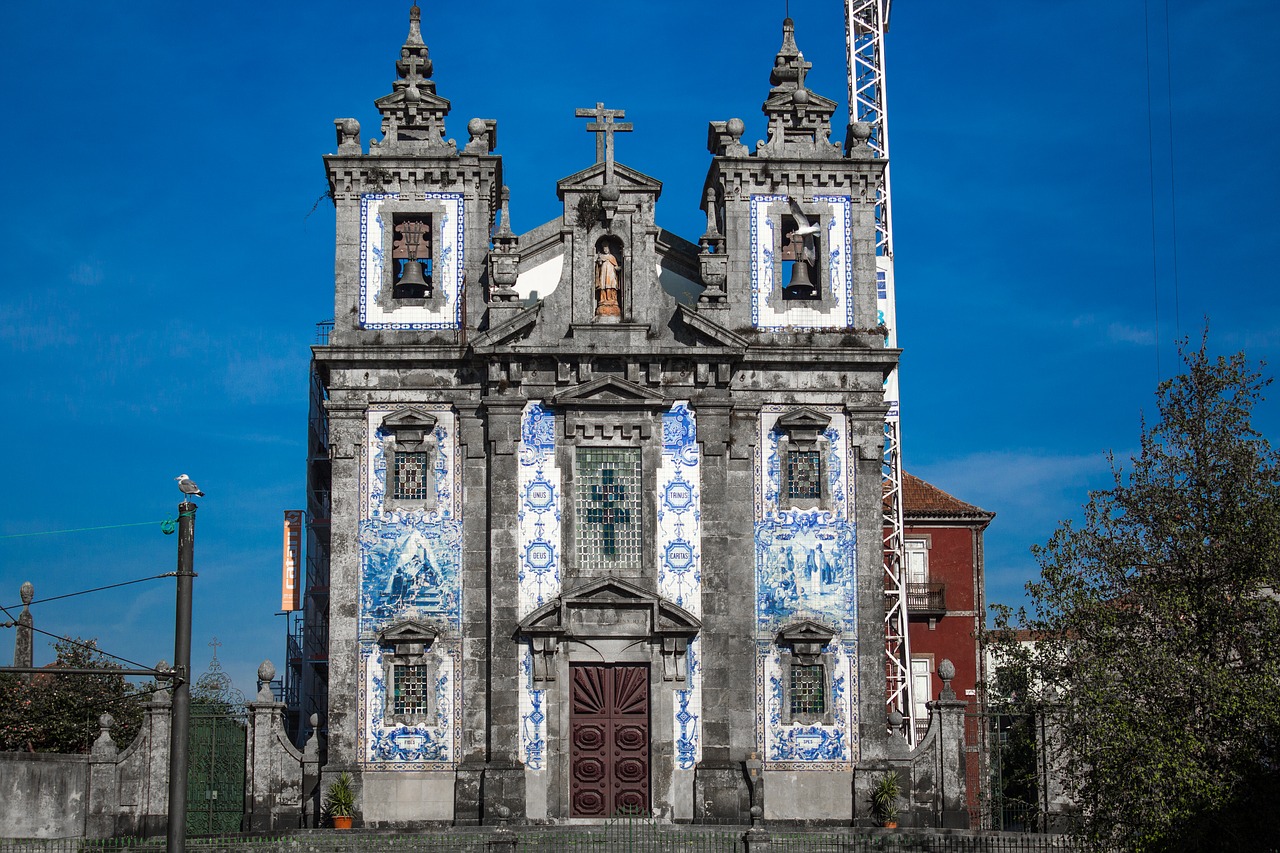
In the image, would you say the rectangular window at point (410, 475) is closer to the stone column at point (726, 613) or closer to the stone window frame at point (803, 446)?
the stone column at point (726, 613)

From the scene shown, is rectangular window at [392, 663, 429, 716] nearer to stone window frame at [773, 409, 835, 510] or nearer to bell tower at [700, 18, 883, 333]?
stone window frame at [773, 409, 835, 510]

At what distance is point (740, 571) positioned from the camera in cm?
3284

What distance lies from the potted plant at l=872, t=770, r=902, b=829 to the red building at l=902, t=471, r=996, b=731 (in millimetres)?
14892

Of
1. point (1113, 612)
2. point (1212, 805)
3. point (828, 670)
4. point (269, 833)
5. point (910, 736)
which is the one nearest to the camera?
point (1212, 805)

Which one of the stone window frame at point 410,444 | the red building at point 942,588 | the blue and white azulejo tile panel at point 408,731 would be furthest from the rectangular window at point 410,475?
the red building at point 942,588

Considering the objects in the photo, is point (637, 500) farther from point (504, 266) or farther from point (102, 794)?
point (102, 794)

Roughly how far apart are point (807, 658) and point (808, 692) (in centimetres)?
67

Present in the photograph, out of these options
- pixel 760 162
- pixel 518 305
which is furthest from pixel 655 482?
pixel 760 162

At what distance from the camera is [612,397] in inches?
1307

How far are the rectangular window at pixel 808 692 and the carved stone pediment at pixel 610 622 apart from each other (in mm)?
2188

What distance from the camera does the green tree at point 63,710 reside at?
37000mm

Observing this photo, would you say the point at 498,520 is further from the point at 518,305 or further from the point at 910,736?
the point at 910,736

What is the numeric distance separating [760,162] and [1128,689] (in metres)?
15.8

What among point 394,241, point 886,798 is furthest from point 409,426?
point 886,798
